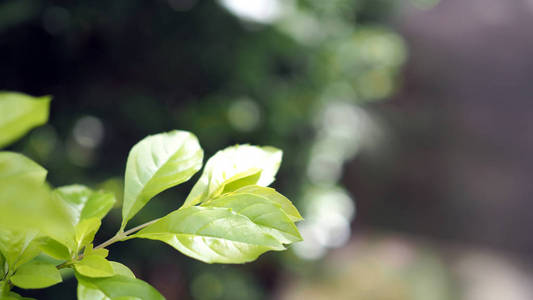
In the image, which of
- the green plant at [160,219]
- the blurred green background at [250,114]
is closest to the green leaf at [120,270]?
the green plant at [160,219]

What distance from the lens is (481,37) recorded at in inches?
171

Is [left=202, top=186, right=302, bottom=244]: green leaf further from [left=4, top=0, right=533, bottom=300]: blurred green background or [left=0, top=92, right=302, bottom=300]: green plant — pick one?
[left=4, top=0, right=533, bottom=300]: blurred green background

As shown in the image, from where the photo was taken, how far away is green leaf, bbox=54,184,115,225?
0.24 metres

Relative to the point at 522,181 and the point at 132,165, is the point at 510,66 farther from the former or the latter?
the point at 132,165

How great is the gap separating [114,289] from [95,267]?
0.01 m

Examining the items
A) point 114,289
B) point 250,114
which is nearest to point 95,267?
point 114,289

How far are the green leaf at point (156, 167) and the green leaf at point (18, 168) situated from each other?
0.15ft

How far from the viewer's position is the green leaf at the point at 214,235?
182 millimetres

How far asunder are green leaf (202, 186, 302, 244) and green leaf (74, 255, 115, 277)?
6cm

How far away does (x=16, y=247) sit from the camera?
0.20 m

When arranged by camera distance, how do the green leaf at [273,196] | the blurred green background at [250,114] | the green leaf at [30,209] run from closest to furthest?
the green leaf at [30,209] → the green leaf at [273,196] → the blurred green background at [250,114]

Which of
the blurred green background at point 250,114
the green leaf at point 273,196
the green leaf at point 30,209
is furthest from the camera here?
the blurred green background at point 250,114

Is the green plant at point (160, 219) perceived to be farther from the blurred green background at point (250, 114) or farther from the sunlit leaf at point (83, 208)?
the blurred green background at point (250, 114)

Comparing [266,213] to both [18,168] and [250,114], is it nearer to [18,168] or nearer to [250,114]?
[18,168]
